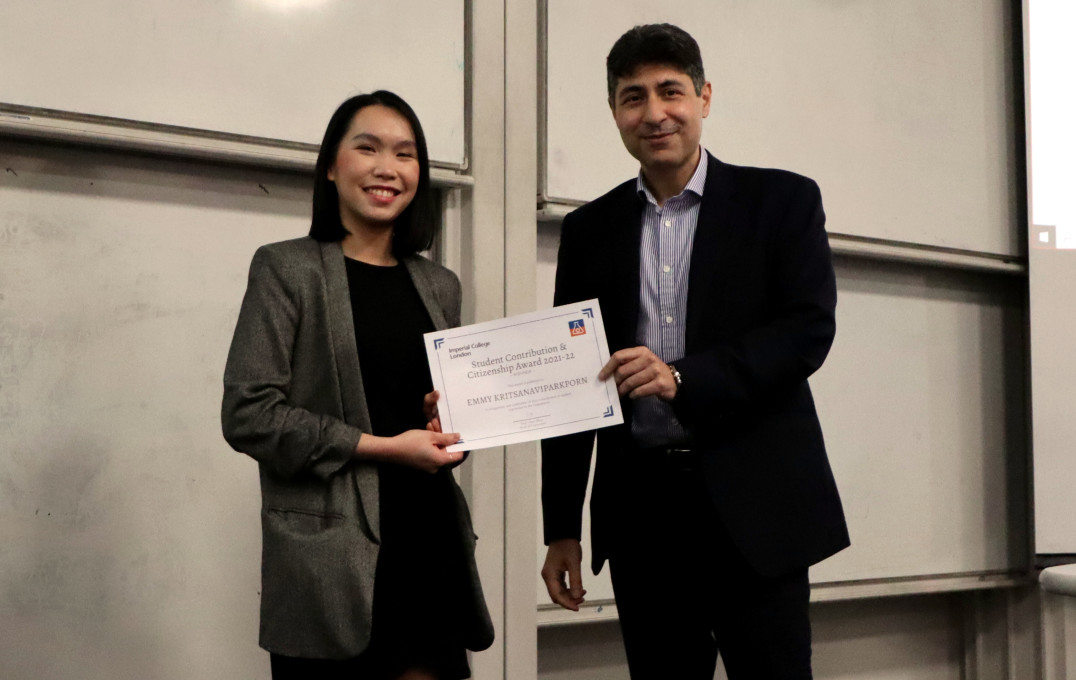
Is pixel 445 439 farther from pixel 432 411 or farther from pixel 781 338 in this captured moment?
pixel 781 338

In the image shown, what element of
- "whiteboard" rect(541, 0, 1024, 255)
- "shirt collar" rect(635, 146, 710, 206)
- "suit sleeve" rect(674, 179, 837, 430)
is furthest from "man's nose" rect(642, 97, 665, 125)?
"whiteboard" rect(541, 0, 1024, 255)

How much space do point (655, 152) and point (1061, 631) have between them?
3.04m

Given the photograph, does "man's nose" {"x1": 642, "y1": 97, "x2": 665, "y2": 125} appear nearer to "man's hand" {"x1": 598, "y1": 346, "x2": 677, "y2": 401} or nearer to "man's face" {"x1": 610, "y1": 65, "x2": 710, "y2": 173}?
"man's face" {"x1": 610, "y1": 65, "x2": 710, "y2": 173}

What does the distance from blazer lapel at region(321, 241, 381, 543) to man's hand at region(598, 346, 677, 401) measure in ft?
1.27

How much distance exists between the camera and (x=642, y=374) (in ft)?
5.16

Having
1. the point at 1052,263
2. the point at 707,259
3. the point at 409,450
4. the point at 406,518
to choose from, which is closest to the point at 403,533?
the point at 406,518

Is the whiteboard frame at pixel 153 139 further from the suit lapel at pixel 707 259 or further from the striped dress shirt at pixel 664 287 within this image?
the suit lapel at pixel 707 259

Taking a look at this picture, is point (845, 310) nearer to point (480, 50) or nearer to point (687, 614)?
point (480, 50)

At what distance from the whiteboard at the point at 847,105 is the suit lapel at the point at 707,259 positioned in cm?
132

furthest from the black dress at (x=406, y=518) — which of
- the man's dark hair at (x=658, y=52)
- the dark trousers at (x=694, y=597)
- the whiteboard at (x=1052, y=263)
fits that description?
the whiteboard at (x=1052, y=263)

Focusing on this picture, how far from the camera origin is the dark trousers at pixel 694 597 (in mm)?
1597

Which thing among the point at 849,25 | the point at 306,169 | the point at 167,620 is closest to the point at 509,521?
the point at 167,620

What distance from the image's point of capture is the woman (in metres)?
1.49

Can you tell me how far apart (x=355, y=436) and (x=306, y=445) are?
0.23 ft
